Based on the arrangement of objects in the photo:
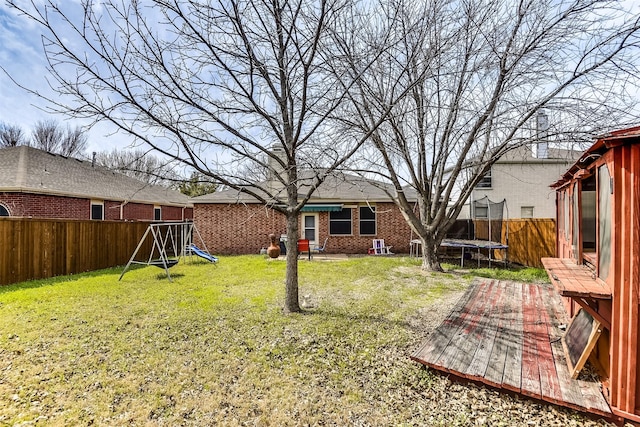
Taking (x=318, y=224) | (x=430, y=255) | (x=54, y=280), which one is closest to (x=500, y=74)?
(x=430, y=255)

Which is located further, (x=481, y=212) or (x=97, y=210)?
(x=481, y=212)

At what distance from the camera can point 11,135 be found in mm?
30156

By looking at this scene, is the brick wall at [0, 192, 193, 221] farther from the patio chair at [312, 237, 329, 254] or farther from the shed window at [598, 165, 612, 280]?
the shed window at [598, 165, 612, 280]

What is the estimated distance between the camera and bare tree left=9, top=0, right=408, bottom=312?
4.25 meters

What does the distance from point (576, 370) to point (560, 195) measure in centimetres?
502

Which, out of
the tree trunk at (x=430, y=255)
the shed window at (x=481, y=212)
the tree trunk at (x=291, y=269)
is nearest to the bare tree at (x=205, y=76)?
the tree trunk at (x=291, y=269)

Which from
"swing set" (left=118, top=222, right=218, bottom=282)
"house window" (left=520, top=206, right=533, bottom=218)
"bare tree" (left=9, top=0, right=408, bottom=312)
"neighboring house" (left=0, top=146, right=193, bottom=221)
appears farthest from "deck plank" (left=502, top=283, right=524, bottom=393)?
"house window" (left=520, top=206, right=533, bottom=218)

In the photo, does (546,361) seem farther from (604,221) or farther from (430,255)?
(430,255)

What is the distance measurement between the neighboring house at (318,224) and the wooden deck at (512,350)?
28.6 ft

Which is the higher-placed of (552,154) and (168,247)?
(552,154)

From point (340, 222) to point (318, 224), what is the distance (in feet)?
3.55

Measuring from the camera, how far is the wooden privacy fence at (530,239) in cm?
1123

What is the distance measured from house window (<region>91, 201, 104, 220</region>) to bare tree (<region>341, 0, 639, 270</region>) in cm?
1384

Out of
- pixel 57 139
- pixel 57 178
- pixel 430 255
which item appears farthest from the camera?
pixel 57 139
